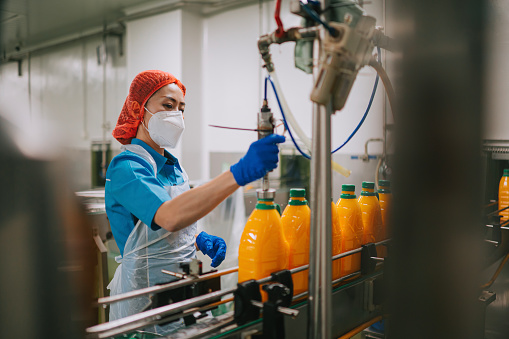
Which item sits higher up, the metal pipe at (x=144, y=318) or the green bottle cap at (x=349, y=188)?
the green bottle cap at (x=349, y=188)

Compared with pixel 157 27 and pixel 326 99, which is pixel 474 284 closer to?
pixel 326 99

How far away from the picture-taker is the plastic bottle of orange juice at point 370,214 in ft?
3.81

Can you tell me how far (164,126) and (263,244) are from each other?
0.66 m

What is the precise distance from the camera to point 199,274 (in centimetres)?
80

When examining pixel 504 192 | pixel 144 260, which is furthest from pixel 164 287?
pixel 504 192

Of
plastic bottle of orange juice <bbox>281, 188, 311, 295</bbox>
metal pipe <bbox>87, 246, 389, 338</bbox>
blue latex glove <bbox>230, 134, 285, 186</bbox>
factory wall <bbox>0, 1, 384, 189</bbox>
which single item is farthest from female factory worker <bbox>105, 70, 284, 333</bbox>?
factory wall <bbox>0, 1, 384, 189</bbox>

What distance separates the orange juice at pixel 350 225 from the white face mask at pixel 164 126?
616 mm

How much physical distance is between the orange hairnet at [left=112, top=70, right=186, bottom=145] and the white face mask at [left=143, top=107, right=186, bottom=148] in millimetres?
41

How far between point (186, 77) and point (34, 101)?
353cm

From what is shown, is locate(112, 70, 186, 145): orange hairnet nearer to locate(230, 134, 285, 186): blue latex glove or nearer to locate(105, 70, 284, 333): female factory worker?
locate(105, 70, 284, 333): female factory worker

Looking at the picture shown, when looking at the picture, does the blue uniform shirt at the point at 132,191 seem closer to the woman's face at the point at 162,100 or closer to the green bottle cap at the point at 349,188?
the woman's face at the point at 162,100

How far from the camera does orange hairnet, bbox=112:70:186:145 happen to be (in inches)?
51.5

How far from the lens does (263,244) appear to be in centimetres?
83

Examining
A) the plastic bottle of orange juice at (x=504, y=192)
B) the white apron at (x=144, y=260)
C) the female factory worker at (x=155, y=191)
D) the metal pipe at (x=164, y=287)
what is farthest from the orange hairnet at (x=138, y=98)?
the plastic bottle of orange juice at (x=504, y=192)
